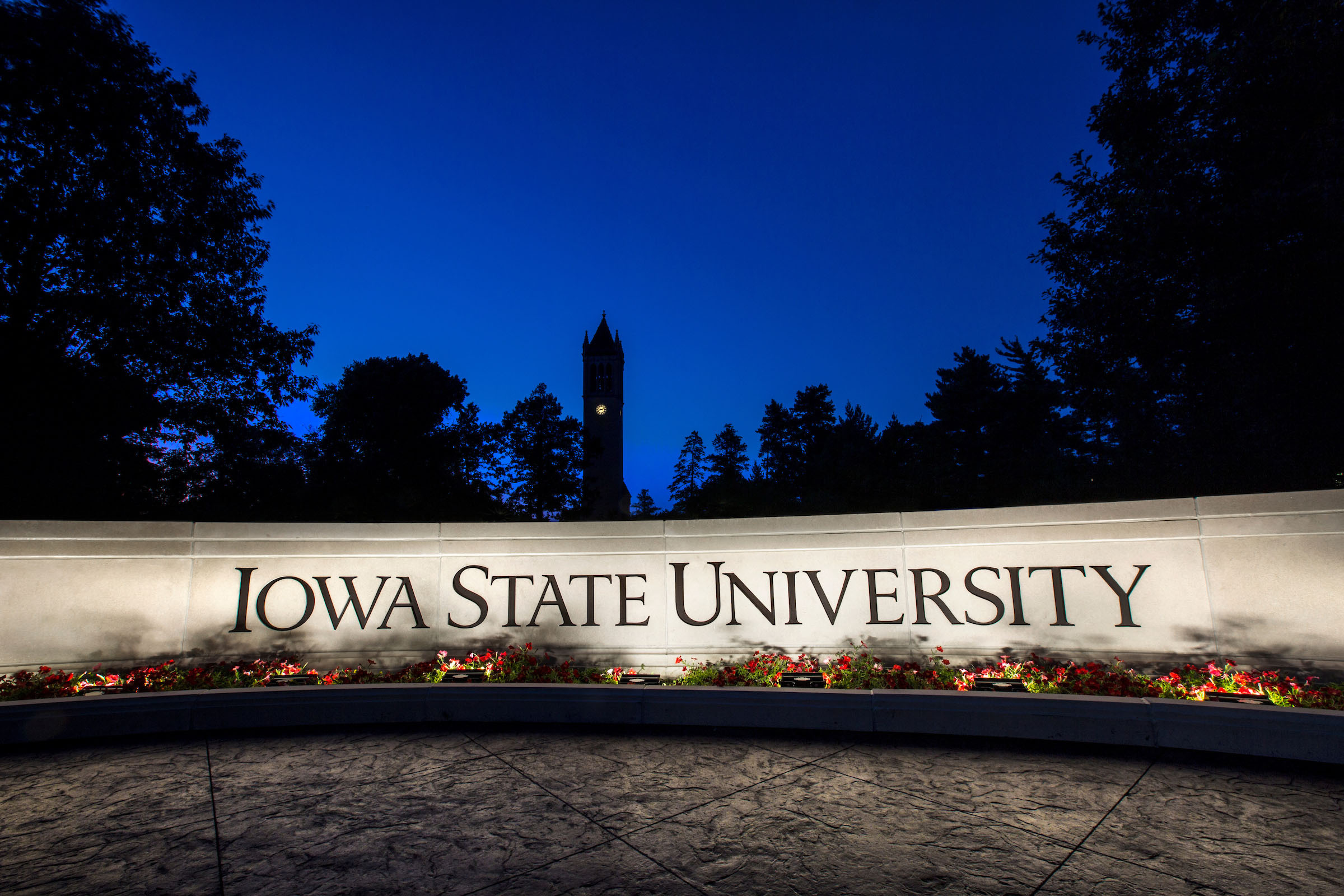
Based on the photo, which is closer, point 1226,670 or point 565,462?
point 1226,670

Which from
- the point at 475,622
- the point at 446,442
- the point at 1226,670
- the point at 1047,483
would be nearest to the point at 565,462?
the point at 446,442

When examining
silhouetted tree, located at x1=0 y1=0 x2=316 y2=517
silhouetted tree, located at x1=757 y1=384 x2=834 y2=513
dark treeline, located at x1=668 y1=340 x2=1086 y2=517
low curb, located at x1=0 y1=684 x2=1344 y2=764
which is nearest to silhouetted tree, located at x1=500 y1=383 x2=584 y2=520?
dark treeline, located at x1=668 y1=340 x2=1086 y2=517

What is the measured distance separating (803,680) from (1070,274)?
14251mm

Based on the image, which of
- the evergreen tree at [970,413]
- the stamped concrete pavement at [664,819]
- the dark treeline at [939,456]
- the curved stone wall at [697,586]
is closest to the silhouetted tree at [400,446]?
the dark treeline at [939,456]

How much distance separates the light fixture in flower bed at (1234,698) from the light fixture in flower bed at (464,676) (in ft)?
24.8

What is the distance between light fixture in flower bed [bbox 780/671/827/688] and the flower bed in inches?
4.0

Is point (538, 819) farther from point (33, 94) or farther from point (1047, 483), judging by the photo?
point (1047, 483)

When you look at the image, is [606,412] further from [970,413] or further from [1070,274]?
[1070,274]

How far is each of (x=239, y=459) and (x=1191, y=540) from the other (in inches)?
899

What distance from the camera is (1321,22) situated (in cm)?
1198

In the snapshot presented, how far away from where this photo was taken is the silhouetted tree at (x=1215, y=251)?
12.4 meters

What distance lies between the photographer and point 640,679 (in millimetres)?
8094

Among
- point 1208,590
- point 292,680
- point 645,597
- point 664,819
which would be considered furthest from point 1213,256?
point 292,680

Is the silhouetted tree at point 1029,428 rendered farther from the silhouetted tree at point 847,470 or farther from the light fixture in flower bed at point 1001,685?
the light fixture in flower bed at point 1001,685
